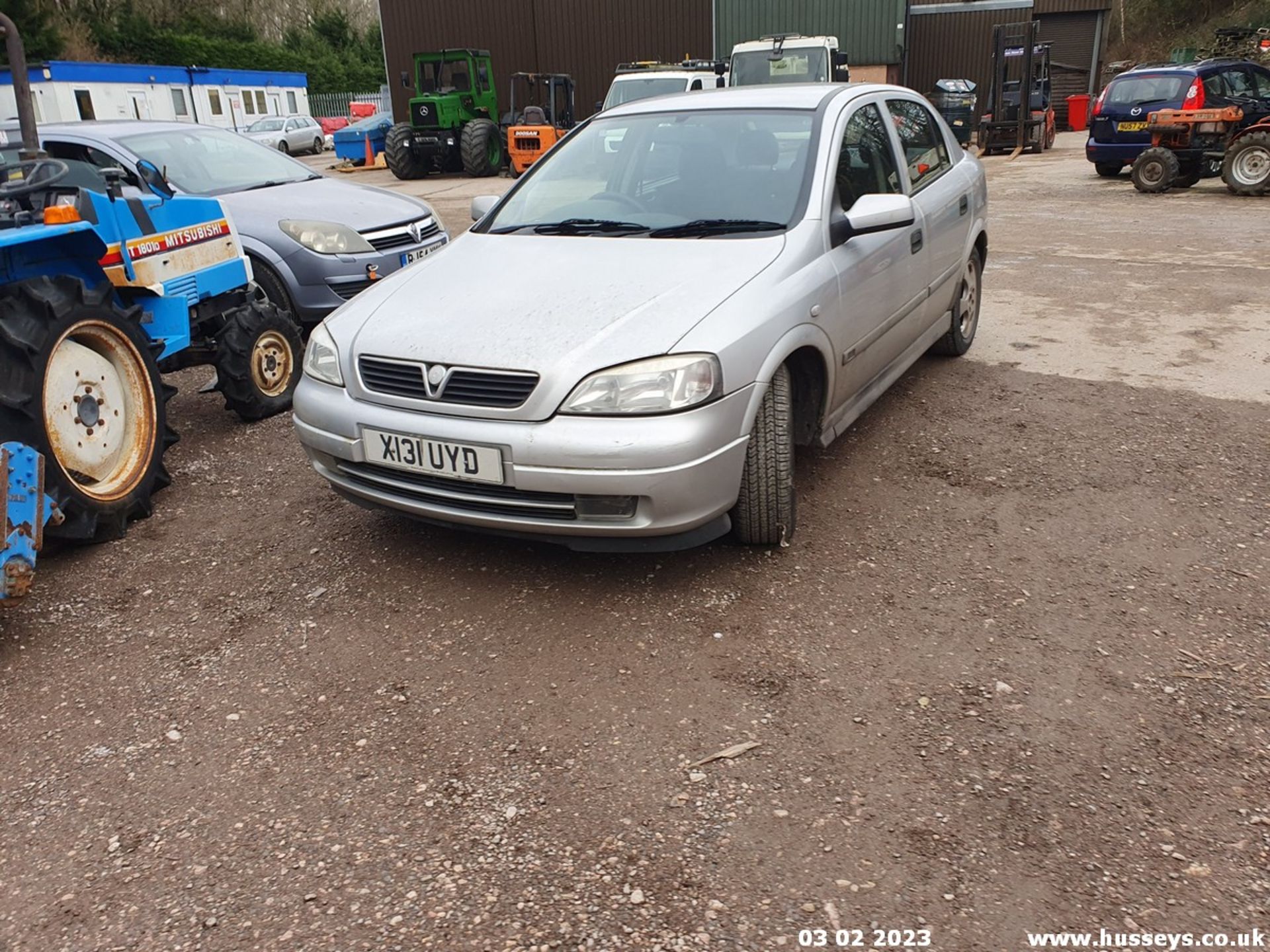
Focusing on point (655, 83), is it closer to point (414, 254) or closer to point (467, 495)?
point (414, 254)

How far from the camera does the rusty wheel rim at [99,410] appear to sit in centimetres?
376

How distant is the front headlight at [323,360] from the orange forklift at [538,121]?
610 inches

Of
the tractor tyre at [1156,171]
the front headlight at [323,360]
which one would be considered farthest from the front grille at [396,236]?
the tractor tyre at [1156,171]

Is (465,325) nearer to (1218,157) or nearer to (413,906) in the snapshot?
(413,906)

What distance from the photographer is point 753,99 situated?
448 cm

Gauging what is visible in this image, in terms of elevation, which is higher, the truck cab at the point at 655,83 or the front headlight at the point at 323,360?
the truck cab at the point at 655,83

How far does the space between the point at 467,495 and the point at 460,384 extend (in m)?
0.37

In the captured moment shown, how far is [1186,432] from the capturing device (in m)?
4.82

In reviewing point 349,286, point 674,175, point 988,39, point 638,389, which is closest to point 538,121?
point 988,39

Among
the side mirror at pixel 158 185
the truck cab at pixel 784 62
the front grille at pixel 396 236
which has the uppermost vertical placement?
the truck cab at pixel 784 62

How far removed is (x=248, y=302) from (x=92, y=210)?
1.31 meters

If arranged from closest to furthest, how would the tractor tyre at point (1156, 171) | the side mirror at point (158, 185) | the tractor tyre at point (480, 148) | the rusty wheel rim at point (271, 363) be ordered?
the side mirror at point (158, 185) < the rusty wheel rim at point (271, 363) < the tractor tyre at point (1156, 171) < the tractor tyre at point (480, 148)

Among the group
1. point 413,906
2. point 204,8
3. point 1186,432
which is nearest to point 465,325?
point 413,906

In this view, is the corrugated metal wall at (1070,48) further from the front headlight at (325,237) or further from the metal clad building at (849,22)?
the front headlight at (325,237)
